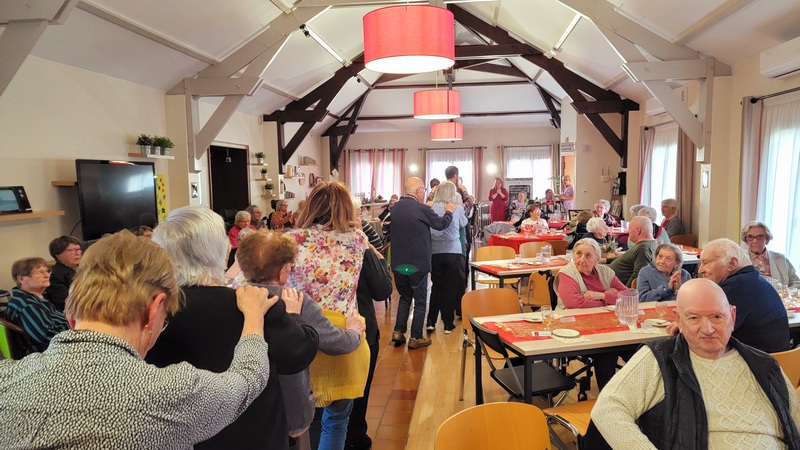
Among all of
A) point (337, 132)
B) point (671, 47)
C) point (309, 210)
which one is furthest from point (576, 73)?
point (309, 210)

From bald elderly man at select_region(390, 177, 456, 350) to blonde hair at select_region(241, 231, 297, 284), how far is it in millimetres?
2680

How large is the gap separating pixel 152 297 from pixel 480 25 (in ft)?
27.5

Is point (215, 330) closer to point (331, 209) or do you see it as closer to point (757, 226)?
point (331, 209)

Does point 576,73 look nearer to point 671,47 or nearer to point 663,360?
point 671,47

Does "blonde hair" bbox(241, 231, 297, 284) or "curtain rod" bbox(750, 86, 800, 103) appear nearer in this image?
"blonde hair" bbox(241, 231, 297, 284)

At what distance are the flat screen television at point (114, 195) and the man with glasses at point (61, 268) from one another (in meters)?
0.80

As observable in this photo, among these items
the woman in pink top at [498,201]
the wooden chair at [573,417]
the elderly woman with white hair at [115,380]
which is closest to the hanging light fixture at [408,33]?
the wooden chair at [573,417]

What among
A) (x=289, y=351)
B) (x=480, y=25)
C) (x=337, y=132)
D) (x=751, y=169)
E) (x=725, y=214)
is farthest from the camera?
(x=337, y=132)

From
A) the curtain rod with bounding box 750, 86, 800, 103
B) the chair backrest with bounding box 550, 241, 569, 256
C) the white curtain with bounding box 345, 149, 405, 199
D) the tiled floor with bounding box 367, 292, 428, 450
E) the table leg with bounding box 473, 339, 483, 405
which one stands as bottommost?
the tiled floor with bounding box 367, 292, 428, 450

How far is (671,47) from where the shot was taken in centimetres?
564

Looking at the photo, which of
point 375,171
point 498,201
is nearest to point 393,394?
point 498,201

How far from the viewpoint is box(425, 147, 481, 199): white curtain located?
1394 centimetres

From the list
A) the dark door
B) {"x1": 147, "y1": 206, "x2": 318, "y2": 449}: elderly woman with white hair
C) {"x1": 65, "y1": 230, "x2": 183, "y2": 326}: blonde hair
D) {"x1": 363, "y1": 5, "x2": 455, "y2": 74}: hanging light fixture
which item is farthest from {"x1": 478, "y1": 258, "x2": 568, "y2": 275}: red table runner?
the dark door

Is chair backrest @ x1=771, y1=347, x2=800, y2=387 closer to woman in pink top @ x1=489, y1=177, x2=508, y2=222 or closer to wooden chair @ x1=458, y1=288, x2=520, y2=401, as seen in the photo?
wooden chair @ x1=458, y1=288, x2=520, y2=401
